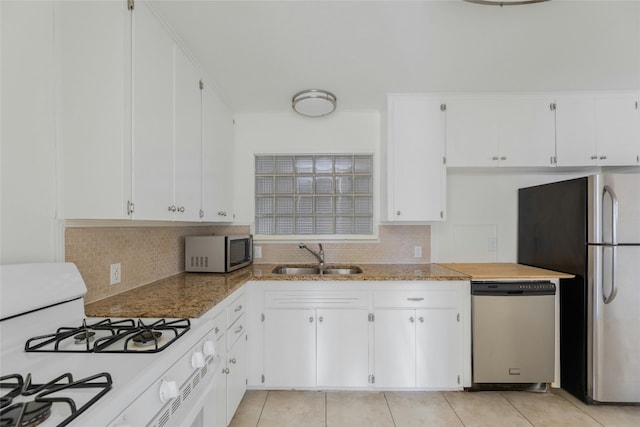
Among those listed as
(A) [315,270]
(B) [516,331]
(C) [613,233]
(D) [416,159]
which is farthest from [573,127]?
(A) [315,270]

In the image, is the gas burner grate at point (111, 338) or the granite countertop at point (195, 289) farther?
the granite countertop at point (195, 289)

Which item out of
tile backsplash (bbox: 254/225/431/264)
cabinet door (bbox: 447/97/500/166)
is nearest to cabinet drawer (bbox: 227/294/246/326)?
tile backsplash (bbox: 254/225/431/264)

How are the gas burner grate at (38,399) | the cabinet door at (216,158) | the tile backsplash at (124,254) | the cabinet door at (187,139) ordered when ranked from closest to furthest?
the gas burner grate at (38,399)
the tile backsplash at (124,254)
the cabinet door at (187,139)
the cabinet door at (216,158)

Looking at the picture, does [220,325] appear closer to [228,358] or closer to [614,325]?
[228,358]

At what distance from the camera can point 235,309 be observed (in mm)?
1975

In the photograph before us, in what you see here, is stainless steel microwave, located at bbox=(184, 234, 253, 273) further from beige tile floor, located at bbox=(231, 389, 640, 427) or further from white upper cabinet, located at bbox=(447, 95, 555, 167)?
white upper cabinet, located at bbox=(447, 95, 555, 167)

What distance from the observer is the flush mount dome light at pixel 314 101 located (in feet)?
7.97

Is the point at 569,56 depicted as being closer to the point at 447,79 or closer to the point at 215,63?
the point at 447,79

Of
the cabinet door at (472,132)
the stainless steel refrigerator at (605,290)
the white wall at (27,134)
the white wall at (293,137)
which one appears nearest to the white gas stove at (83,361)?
the white wall at (27,134)

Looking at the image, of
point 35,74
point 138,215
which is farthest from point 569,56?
point 35,74

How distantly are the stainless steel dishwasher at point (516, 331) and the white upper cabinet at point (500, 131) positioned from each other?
3.28 feet

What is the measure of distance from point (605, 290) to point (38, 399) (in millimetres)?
2876

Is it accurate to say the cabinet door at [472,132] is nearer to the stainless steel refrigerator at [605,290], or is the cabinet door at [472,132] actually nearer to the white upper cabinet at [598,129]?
the white upper cabinet at [598,129]

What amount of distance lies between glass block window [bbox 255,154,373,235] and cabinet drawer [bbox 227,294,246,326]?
0.96 m
